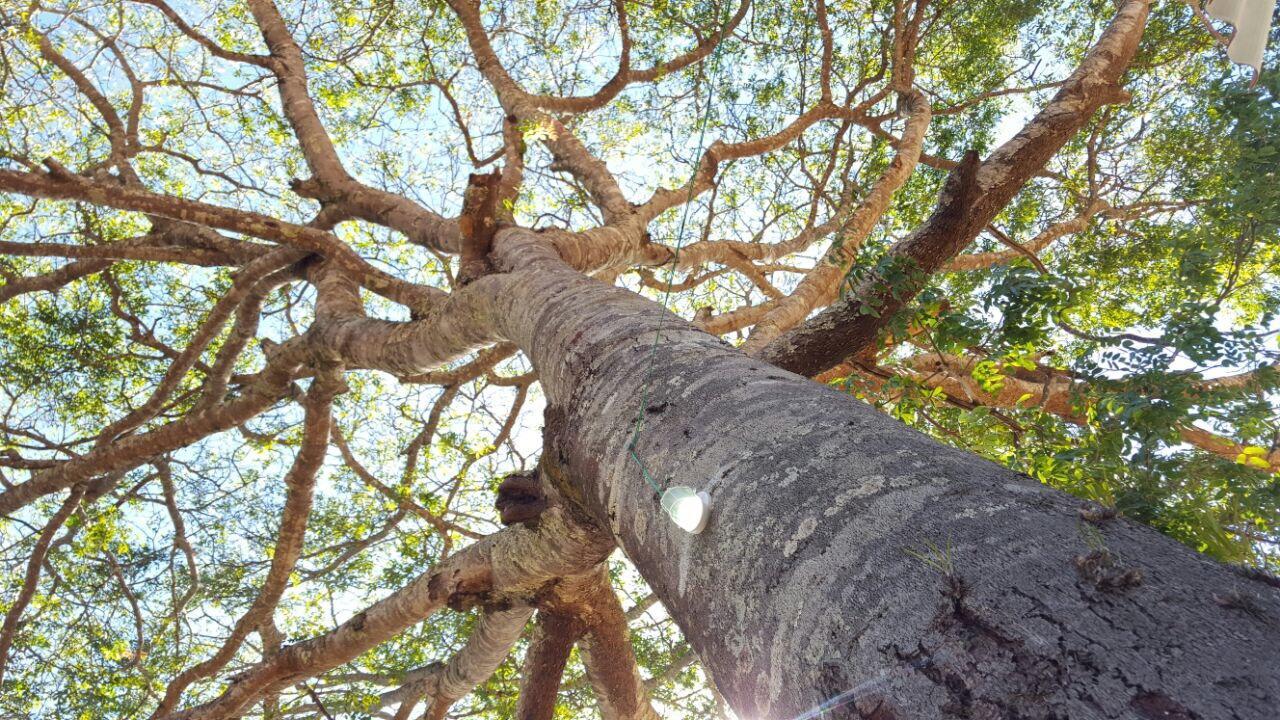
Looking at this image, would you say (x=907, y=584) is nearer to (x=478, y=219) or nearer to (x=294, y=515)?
(x=478, y=219)

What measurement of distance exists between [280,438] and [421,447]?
3.89 ft

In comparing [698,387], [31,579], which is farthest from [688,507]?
[31,579]

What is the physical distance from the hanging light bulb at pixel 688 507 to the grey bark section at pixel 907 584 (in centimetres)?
2

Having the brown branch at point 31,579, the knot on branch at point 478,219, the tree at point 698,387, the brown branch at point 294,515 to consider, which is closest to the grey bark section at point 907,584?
the tree at point 698,387

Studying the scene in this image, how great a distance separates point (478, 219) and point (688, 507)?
8.06 feet

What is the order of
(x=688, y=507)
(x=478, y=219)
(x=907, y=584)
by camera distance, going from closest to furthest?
1. (x=907, y=584)
2. (x=688, y=507)
3. (x=478, y=219)

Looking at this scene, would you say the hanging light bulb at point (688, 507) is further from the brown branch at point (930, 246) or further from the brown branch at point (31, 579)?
the brown branch at point (31, 579)

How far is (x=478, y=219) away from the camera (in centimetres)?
317

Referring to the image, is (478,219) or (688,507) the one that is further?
(478,219)

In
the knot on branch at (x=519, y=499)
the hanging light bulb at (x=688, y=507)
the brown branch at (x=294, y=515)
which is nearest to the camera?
the hanging light bulb at (x=688, y=507)

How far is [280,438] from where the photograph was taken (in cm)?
588

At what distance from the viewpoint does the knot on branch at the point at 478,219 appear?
124 inches

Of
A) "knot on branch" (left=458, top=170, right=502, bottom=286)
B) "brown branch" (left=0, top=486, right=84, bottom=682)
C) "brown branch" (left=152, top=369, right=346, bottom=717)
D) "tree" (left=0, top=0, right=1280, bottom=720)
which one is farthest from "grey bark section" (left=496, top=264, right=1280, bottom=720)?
"brown branch" (left=0, top=486, right=84, bottom=682)

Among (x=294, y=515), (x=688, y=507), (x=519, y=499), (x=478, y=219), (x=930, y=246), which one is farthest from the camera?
(x=294, y=515)
